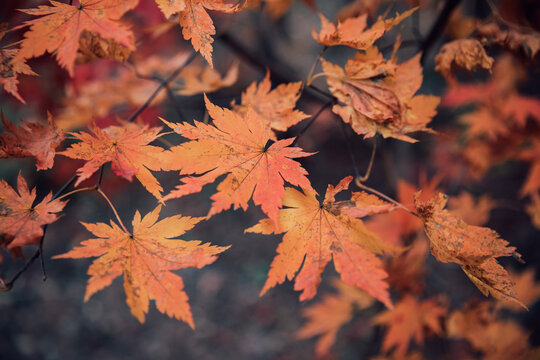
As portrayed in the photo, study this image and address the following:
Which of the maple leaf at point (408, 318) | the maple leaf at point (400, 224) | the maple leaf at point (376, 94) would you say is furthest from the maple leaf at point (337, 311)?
the maple leaf at point (376, 94)

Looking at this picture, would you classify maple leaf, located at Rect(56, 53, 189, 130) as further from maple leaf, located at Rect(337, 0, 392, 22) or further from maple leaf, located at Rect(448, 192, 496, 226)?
maple leaf, located at Rect(448, 192, 496, 226)

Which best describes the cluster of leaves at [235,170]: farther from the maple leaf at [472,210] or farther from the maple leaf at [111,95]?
the maple leaf at [472,210]

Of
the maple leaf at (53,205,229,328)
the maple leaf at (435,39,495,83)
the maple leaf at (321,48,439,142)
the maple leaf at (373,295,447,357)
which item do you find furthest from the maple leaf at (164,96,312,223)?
the maple leaf at (373,295,447,357)

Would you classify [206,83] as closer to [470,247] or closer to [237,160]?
[237,160]

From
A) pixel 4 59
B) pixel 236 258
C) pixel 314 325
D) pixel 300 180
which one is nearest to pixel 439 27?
pixel 300 180

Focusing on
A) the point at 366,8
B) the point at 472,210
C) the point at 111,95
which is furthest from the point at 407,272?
the point at 111,95

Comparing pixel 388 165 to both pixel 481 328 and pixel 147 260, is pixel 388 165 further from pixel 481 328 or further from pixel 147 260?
pixel 147 260
